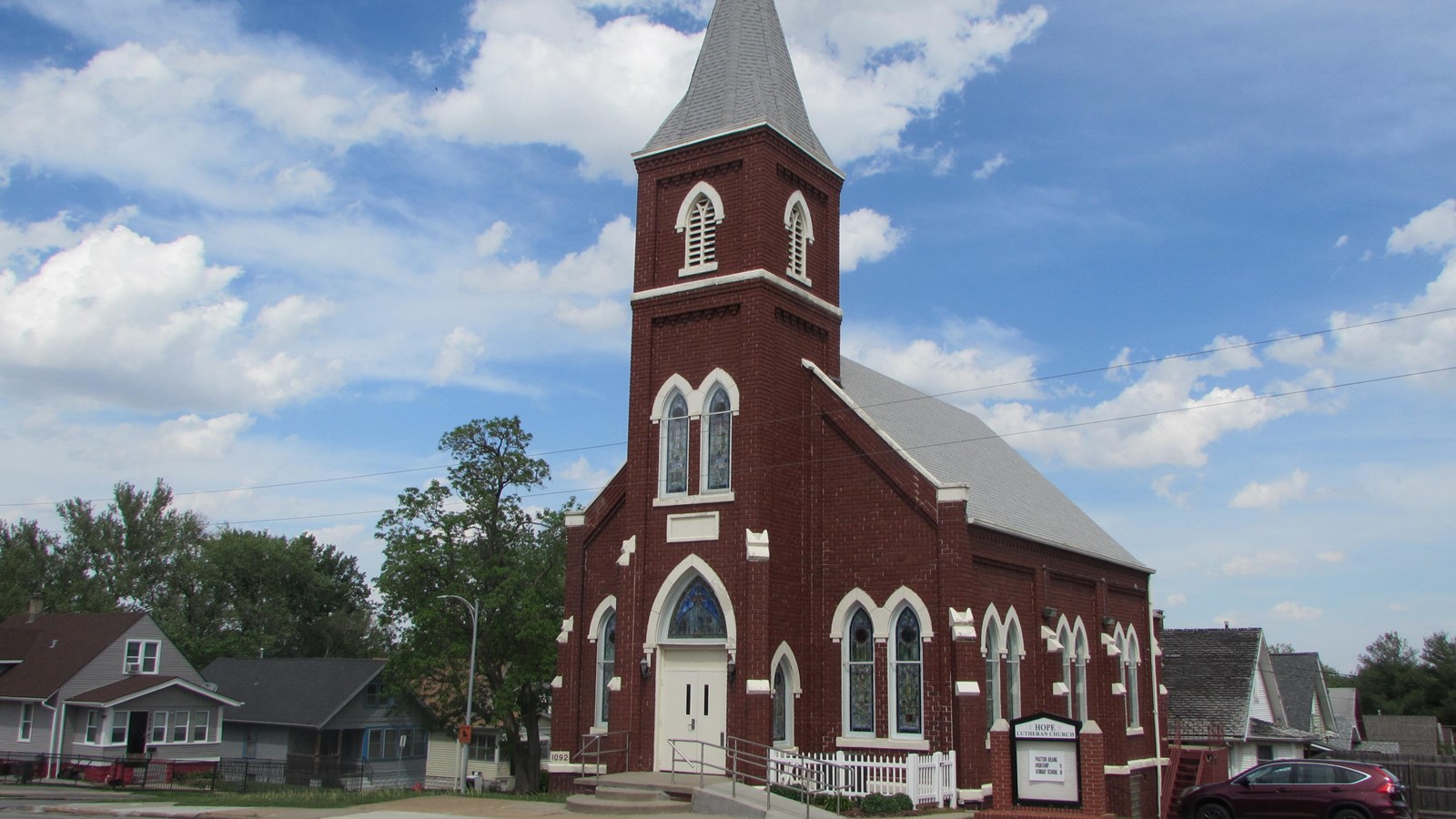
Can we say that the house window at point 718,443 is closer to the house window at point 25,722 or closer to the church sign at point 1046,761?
the church sign at point 1046,761

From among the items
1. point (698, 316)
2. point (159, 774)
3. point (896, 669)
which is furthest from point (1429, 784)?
point (159, 774)

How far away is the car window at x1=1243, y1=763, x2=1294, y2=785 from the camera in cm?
2145

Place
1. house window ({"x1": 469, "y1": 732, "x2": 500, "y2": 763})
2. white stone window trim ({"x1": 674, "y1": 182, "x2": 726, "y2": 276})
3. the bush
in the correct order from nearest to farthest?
the bush, white stone window trim ({"x1": 674, "y1": 182, "x2": 726, "y2": 276}), house window ({"x1": 469, "y1": 732, "x2": 500, "y2": 763})

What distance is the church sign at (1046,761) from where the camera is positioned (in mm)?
19109

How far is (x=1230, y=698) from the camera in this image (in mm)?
39625

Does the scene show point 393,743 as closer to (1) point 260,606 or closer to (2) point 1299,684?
(1) point 260,606

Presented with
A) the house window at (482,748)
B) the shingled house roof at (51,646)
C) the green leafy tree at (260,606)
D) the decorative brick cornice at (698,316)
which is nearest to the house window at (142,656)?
the shingled house roof at (51,646)

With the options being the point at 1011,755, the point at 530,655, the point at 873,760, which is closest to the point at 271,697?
the point at 530,655

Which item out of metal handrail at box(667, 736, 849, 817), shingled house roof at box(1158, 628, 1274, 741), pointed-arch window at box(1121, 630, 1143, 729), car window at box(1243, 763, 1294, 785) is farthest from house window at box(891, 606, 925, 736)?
shingled house roof at box(1158, 628, 1274, 741)

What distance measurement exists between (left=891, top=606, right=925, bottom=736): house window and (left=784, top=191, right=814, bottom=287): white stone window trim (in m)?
7.89

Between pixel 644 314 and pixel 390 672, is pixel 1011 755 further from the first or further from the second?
pixel 390 672

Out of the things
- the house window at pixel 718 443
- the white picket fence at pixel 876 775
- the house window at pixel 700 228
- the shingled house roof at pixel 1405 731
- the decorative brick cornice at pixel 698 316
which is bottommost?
the shingled house roof at pixel 1405 731

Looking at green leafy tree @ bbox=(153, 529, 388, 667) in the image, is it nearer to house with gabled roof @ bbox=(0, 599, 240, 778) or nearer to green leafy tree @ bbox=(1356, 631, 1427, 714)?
house with gabled roof @ bbox=(0, 599, 240, 778)

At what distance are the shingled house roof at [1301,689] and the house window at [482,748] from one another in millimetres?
34732
